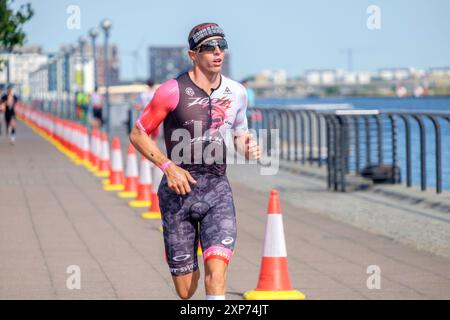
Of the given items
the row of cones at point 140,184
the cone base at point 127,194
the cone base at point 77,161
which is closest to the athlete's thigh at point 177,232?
the row of cones at point 140,184

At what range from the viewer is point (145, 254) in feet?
39.4

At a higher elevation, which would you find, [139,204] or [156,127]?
[156,127]

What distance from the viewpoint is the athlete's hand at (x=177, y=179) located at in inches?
287

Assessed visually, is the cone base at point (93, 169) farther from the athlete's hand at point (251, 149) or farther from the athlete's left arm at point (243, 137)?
the athlete's hand at point (251, 149)

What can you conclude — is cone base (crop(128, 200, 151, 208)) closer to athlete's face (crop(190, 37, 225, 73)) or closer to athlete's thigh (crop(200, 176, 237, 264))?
athlete's thigh (crop(200, 176, 237, 264))

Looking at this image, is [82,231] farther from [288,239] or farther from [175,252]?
[175,252]

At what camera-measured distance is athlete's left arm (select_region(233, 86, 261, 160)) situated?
755cm

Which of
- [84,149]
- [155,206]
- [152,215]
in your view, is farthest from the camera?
[84,149]

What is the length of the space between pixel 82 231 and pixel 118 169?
6314mm

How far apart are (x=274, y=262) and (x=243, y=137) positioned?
73.0 inches

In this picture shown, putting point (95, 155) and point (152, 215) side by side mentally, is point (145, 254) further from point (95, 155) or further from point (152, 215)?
point (95, 155)

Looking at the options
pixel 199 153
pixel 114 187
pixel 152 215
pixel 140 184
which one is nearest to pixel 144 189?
pixel 140 184

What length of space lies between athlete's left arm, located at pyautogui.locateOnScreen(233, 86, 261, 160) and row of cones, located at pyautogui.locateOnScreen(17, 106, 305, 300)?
4.43 feet

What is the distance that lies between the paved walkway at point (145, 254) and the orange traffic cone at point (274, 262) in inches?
9.0
